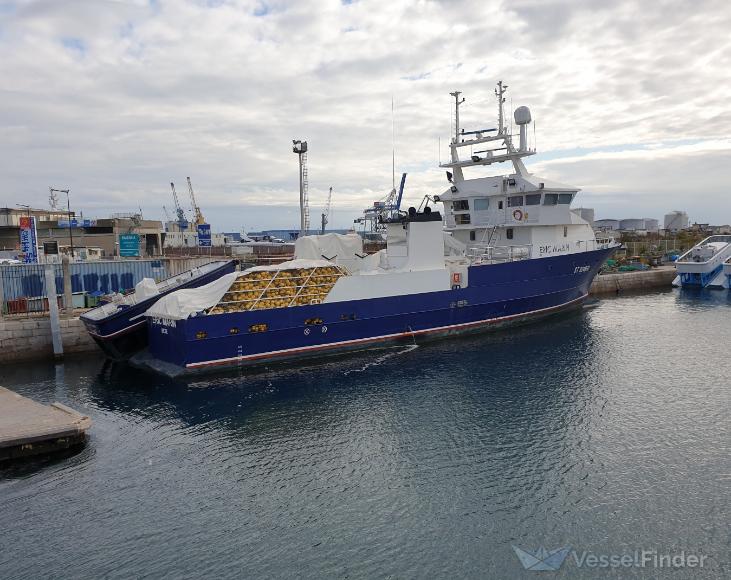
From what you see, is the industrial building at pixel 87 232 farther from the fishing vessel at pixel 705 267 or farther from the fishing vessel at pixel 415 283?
the fishing vessel at pixel 705 267

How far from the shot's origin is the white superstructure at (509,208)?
28.6 m

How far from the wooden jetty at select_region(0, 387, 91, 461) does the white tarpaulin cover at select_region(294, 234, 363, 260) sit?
14.0 metres

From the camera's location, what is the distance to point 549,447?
44.1ft

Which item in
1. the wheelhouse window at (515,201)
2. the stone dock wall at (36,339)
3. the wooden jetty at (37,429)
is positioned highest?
the wheelhouse window at (515,201)

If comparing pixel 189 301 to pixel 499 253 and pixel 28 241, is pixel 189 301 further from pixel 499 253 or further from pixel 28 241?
pixel 499 253

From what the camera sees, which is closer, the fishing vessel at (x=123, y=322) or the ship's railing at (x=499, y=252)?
the fishing vessel at (x=123, y=322)

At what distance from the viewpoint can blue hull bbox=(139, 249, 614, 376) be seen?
800 inches

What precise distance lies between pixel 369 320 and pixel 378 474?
11.6 metres

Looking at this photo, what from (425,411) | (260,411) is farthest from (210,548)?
(425,411)

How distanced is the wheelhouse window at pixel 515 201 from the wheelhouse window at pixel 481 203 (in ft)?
4.10

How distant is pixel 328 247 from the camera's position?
27.0 m

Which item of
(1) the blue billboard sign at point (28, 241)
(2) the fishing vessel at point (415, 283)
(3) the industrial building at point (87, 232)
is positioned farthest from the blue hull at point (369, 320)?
(3) the industrial building at point (87, 232)

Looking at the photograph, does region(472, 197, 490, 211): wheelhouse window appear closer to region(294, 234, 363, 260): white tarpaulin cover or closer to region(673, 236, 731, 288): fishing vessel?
region(294, 234, 363, 260): white tarpaulin cover

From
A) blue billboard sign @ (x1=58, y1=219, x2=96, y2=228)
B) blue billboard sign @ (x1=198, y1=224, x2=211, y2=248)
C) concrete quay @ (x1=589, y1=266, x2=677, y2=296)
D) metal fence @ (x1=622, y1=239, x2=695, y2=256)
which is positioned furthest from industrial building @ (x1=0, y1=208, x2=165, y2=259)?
metal fence @ (x1=622, y1=239, x2=695, y2=256)
